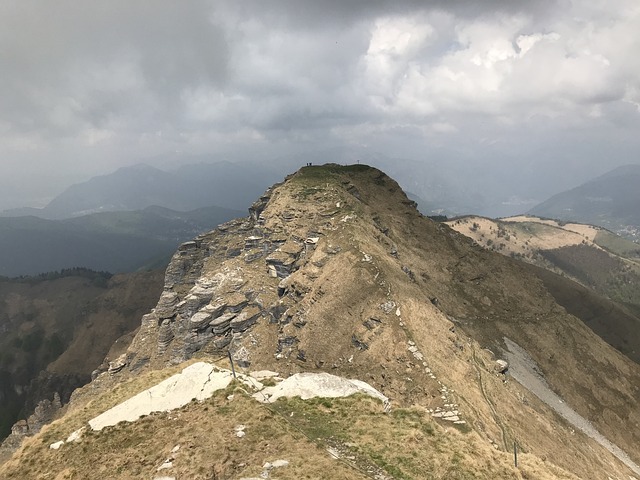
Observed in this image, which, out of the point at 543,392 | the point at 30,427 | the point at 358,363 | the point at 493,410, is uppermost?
the point at 358,363

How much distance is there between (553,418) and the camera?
7619 centimetres

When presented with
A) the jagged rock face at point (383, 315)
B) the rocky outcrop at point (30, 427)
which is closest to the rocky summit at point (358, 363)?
the jagged rock face at point (383, 315)

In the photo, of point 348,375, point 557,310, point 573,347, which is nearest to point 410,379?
point 348,375

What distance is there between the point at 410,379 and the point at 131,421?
142 ft

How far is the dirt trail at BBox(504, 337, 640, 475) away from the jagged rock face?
3808 mm

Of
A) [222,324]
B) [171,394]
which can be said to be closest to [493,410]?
[171,394]

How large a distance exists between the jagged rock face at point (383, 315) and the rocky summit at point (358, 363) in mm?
457

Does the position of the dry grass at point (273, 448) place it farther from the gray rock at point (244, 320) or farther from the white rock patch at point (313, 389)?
the gray rock at point (244, 320)

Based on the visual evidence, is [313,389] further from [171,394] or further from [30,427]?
[30,427]

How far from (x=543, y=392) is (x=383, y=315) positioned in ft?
175

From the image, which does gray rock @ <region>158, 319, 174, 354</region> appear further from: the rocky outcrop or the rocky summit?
the rocky outcrop

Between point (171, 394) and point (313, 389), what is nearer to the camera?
point (171, 394)

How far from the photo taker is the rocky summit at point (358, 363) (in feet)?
108

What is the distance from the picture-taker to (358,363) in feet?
220
